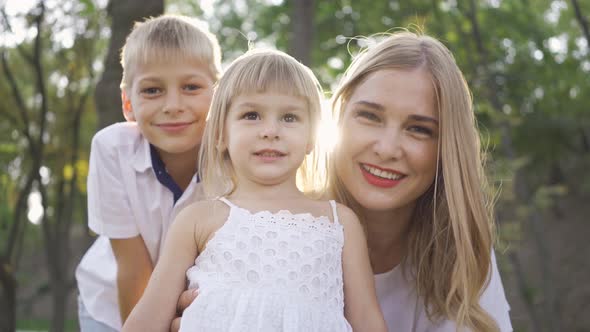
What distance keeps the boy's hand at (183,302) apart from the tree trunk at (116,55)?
2699 mm

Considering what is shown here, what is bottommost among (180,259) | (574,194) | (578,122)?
(574,194)

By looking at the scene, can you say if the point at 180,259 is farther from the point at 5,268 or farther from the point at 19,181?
the point at 19,181

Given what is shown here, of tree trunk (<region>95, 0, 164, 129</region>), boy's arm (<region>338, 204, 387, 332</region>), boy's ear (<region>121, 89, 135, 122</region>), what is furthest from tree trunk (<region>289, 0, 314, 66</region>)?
boy's arm (<region>338, 204, 387, 332</region>)

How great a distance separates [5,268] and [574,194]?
2145cm

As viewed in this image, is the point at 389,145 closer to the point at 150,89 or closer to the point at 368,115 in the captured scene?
the point at 368,115

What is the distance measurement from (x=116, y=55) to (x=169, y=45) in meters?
Answer: 2.14

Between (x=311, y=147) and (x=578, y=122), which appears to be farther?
(x=578, y=122)

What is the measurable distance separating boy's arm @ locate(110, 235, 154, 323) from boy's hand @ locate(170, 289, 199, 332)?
2.28 feet

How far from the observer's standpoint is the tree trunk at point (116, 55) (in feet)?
16.7

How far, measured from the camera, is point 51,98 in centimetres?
1265

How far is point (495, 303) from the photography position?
3.32m

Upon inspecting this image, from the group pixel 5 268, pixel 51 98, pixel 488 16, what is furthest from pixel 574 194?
pixel 5 268

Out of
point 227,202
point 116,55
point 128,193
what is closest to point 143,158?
point 128,193

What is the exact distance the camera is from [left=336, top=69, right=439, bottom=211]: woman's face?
309 cm
